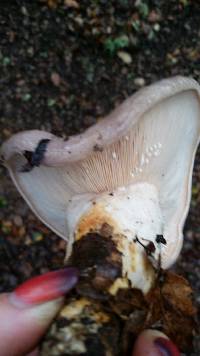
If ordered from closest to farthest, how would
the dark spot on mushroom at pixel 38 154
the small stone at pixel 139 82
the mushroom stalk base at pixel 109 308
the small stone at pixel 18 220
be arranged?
the mushroom stalk base at pixel 109 308, the dark spot on mushroom at pixel 38 154, the small stone at pixel 18 220, the small stone at pixel 139 82

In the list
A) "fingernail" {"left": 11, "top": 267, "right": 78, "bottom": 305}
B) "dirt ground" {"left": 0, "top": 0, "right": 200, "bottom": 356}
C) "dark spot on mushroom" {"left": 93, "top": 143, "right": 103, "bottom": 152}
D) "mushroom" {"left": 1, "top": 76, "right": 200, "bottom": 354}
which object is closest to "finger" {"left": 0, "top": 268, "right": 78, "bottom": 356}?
"fingernail" {"left": 11, "top": 267, "right": 78, "bottom": 305}

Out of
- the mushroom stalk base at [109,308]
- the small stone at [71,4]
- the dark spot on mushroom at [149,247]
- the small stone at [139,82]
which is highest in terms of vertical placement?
the small stone at [71,4]

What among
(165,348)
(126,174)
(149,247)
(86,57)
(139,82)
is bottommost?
(165,348)

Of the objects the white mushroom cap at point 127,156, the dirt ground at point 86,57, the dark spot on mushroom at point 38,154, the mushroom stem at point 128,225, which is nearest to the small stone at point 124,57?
the dirt ground at point 86,57

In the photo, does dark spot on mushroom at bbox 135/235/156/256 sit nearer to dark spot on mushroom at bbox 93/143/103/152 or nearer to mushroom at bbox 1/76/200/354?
mushroom at bbox 1/76/200/354

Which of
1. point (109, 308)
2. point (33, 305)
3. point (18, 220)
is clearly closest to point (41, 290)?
point (33, 305)

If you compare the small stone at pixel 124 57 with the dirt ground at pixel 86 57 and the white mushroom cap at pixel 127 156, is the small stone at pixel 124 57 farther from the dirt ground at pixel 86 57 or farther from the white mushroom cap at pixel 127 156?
the white mushroom cap at pixel 127 156

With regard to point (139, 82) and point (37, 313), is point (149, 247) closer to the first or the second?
point (37, 313)
